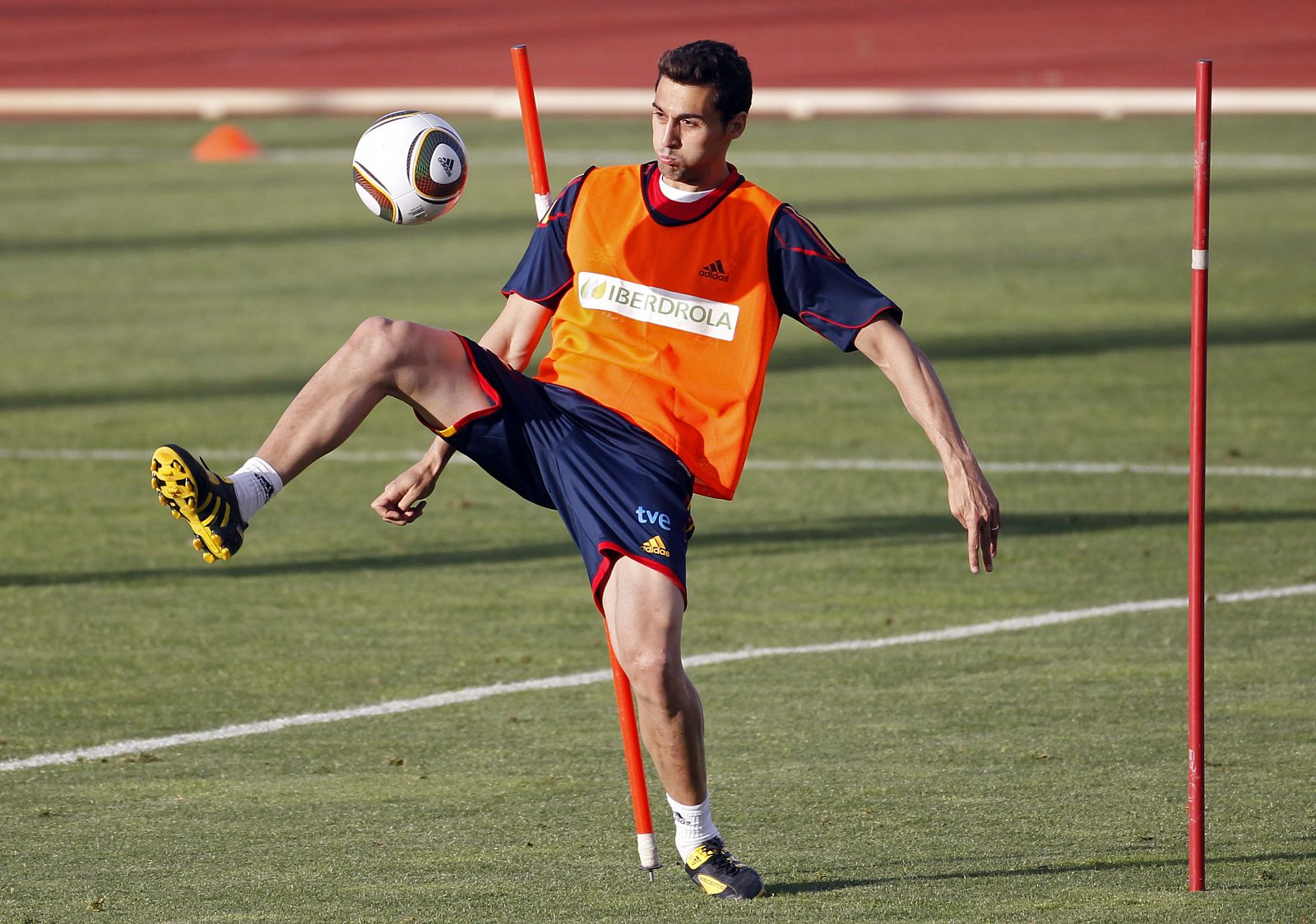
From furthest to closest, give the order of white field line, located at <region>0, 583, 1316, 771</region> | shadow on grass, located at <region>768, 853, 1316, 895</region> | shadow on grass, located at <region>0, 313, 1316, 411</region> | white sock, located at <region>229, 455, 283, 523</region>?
shadow on grass, located at <region>0, 313, 1316, 411</region> → white field line, located at <region>0, 583, 1316, 771</region> → shadow on grass, located at <region>768, 853, 1316, 895</region> → white sock, located at <region>229, 455, 283, 523</region>

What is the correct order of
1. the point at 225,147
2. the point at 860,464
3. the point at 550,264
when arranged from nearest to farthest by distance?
the point at 550,264, the point at 860,464, the point at 225,147

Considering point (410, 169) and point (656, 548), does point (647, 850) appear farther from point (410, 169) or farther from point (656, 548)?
point (410, 169)

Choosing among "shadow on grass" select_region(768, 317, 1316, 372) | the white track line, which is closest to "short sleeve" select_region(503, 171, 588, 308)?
"shadow on grass" select_region(768, 317, 1316, 372)

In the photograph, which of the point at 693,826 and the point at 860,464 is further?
the point at 860,464

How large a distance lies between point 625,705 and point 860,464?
5946mm

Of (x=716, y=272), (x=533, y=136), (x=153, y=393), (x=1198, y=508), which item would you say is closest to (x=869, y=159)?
(x=153, y=393)

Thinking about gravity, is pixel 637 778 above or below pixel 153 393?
above

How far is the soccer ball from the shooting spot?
5.80m

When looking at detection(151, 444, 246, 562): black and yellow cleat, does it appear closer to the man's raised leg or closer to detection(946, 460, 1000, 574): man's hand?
the man's raised leg

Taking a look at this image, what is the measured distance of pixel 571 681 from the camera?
7.62m

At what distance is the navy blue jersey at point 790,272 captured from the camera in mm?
5125

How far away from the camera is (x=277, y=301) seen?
1689cm

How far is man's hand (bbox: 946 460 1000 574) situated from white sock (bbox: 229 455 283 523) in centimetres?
156

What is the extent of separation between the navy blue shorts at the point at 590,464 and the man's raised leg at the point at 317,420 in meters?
0.18
